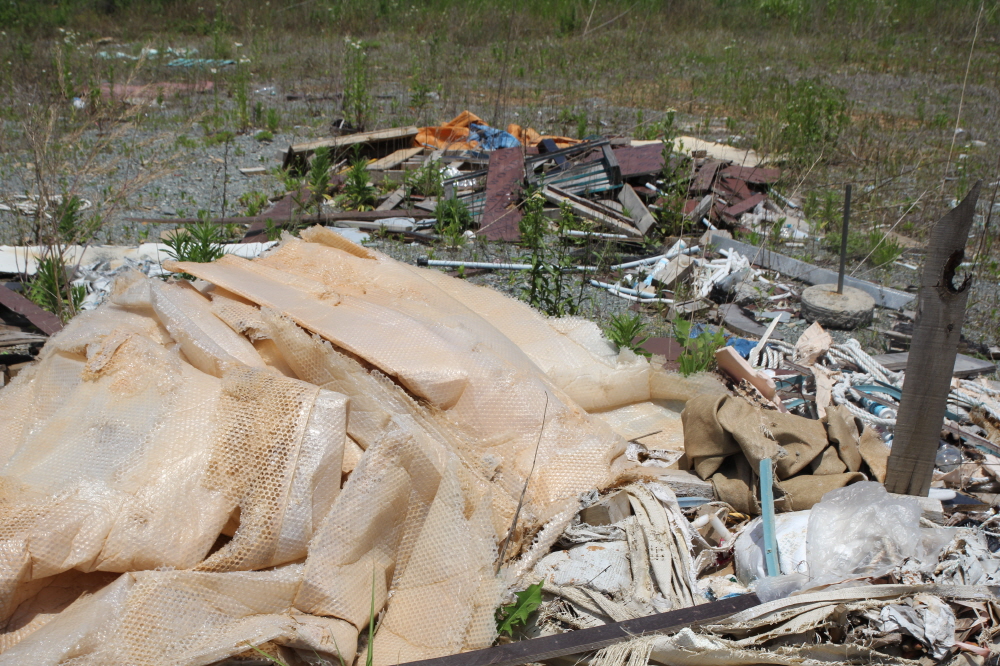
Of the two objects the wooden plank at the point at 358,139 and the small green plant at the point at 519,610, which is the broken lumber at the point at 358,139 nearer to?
the wooden plank at the point at 358,139

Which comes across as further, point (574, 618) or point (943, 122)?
point (943, 122)

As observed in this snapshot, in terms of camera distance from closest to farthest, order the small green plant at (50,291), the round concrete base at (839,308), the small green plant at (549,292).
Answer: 1. the small green plant at (50,291)
2. the small green plant at (549,292)
3. the round concrete base at (839,308)

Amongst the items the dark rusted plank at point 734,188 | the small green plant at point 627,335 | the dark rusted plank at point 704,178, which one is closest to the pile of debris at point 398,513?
the small green plant at point 627,335

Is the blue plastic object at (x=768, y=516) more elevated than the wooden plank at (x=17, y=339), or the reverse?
the blue plastic object at (x=768, y=516)

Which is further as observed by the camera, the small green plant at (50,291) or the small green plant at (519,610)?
the small green plant at (50,291)

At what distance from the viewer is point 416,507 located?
229 centimetres

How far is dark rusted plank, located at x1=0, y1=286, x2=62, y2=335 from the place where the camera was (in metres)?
3.92

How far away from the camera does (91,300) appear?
4422mm

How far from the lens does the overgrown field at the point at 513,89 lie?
646cm

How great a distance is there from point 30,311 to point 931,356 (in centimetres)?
430

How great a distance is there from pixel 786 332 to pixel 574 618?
312 centimetres

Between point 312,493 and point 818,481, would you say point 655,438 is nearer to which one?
point 818,481

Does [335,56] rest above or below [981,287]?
above

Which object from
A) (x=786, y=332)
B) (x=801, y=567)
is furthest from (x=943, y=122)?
(x=801, y=567)
